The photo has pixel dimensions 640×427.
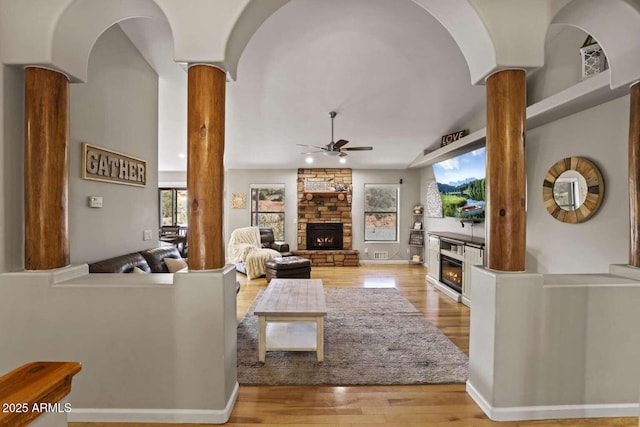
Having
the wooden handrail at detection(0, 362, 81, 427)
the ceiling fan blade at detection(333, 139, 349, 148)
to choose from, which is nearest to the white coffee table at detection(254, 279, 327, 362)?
the wooden handrail at detection(0, 362, 81, 427)

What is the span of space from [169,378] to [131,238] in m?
1.94

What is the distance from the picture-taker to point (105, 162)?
110 inches

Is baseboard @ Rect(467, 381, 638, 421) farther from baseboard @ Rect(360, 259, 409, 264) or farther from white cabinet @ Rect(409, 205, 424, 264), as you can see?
baseboard @ Rect(360, 259, 409, 264)

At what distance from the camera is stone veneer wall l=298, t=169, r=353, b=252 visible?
25.4 ft

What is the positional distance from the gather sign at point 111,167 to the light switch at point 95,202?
17 cm

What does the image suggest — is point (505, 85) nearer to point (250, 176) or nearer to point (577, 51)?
point (577, 51)

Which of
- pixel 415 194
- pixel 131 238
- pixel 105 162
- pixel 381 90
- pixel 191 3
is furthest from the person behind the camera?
pixel 415 194

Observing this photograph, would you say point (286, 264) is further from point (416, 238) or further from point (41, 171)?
point (41, 171)

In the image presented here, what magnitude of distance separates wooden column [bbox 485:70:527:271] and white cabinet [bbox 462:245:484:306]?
7.76 feet

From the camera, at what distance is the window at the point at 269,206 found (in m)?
7.93

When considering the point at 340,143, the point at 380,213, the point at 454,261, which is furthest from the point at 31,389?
the point at 380,213

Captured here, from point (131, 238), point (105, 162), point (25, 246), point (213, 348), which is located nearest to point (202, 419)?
point (213, 348)

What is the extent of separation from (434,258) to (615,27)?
4093 millimetres

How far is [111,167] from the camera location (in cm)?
289
